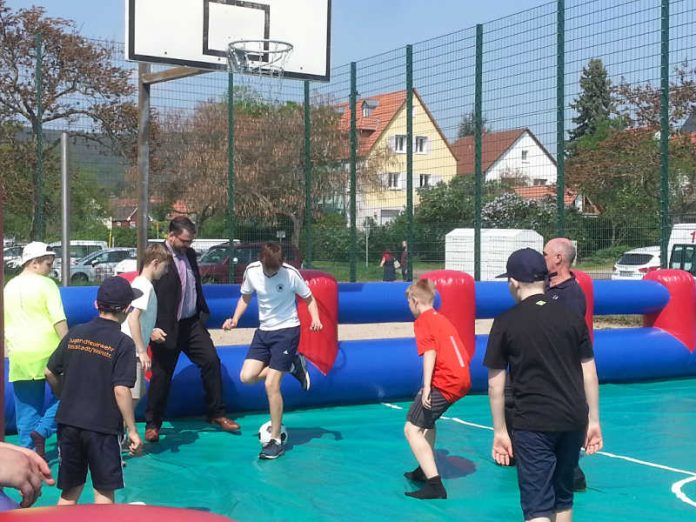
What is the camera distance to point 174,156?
21.2 metres

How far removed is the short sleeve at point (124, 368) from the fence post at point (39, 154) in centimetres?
858

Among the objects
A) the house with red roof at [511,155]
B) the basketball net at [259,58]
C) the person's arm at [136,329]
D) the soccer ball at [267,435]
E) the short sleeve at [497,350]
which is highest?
the basketball net at [259,58]

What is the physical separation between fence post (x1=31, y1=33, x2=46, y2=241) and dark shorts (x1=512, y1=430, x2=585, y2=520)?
32.7 ft

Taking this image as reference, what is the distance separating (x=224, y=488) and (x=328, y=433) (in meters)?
1.85

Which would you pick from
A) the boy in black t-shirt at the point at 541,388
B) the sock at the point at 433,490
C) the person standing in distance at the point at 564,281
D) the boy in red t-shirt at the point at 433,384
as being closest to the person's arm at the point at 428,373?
the boy in red t-shirt at the point at 433,384

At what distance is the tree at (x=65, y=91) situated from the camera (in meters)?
13.9

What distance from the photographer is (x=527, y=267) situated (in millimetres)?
4707

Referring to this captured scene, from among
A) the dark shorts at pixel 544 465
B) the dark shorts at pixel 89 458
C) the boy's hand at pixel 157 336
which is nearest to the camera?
the dark shorts at pixel 544 465

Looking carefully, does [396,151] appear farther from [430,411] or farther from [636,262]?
[430,411]

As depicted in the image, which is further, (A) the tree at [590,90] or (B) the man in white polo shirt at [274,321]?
(A) the tree at [590,90]

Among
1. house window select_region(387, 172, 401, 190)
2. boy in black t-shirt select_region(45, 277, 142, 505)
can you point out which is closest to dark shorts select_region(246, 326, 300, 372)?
boy in black t-shirt select_region(45, 277, 142, 505)

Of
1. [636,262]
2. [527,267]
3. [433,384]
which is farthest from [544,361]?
[636,262]

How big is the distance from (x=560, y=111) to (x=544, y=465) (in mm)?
8472

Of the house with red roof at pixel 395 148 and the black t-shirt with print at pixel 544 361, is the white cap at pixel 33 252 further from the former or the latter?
the house with red roof at pixel 395 148
